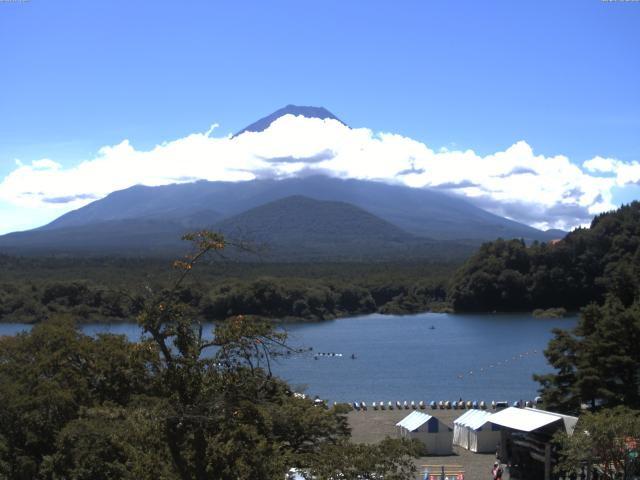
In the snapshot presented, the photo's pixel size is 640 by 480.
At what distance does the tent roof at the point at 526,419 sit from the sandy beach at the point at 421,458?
1047mm

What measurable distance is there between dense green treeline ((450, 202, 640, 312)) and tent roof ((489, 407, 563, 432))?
49354 mm

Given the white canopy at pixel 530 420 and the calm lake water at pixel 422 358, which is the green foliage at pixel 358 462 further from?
the calm lake water at pixel 422 358

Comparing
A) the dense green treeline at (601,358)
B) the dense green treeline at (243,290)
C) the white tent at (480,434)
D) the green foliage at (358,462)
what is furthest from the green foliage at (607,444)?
the dense green treeline at (243,290)

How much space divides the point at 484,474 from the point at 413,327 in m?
41.2

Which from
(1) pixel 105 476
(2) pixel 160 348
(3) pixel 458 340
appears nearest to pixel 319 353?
(3) pixel 458 340

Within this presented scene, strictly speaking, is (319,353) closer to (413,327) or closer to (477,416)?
(413,327)

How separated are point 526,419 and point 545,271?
171 ft

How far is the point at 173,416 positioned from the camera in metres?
7.34

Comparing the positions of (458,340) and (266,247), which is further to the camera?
(458,340)

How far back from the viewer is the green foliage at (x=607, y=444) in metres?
11.9

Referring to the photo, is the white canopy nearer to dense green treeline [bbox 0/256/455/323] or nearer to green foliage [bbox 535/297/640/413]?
green foliage [bbox 535/297/640/413]

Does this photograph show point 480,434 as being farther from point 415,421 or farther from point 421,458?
point 415,421

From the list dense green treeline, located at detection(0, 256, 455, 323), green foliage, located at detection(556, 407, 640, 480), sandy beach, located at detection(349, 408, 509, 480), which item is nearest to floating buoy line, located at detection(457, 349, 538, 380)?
sandy beach, located at detection(349, 408, 509, 480)

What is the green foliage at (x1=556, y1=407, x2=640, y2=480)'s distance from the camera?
1189 centimetres
